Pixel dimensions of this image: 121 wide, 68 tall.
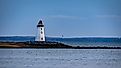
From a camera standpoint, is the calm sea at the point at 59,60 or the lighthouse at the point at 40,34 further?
the lighthouse at the point at 40,34

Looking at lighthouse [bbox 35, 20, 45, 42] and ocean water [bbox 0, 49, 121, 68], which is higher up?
lighthouse [bbox 35, 20, 45, 42]

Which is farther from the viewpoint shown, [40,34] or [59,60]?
[40,34]

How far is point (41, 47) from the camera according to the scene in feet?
179

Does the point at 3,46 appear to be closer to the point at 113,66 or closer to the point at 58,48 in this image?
the point at 58,48

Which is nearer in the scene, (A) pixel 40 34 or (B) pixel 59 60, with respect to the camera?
(B) pixel 59 60

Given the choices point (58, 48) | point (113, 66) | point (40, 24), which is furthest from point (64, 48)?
point (113, 66)

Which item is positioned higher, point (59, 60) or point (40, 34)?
point (40, 34)

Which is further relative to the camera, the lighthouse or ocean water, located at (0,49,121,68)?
the lighthouse

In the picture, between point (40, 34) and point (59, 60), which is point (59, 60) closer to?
point (59, 60)

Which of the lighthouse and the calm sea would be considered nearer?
the calm sea

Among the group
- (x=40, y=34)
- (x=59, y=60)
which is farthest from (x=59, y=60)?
(x=40, y=34)

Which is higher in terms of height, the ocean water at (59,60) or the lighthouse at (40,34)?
the lighthouse at (40,34)

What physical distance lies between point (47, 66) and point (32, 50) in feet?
80.6

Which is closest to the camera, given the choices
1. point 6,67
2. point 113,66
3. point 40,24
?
point 6,67
